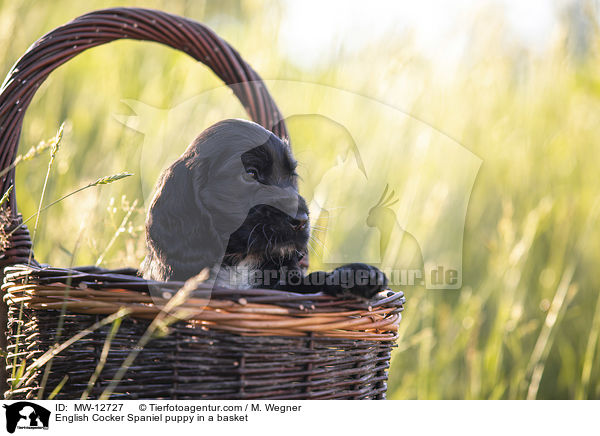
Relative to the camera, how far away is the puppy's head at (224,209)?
222 centimetres

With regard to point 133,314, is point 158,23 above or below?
above

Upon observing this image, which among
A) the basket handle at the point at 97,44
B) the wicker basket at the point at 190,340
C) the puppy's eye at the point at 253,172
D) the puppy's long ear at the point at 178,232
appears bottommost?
the wicker basket at the point at 190,340

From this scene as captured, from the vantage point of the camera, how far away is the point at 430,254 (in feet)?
14.2

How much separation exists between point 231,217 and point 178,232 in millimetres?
201

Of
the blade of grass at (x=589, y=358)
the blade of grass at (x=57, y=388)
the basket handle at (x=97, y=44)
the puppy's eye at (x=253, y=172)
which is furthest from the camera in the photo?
the blade of grass at (x=589, y=358)

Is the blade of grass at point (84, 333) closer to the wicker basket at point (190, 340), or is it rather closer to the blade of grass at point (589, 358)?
the wicker basket at point (190, 340)

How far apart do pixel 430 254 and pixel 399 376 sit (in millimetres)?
933

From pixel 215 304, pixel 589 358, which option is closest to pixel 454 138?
pixel 589 358

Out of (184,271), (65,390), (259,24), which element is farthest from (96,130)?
(65,390)

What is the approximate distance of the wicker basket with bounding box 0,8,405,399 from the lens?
1.72 m

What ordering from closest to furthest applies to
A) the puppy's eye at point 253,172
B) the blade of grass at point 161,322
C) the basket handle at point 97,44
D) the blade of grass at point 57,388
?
1. the blade of grass at point 161,322
2. the blade of grass at point 57,388
3. the basket handle at point 97,44
4. the puppy's eye at point 253,172

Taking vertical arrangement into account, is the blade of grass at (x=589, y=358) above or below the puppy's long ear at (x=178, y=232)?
below

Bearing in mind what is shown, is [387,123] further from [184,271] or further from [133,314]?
[133,314]
